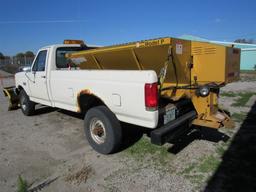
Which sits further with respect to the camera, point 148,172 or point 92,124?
point 92,124

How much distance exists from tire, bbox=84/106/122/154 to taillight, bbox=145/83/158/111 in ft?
2.93

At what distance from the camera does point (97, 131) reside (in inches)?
174

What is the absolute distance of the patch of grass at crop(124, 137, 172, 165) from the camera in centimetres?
407

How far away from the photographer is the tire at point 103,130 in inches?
158

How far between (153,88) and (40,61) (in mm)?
4012

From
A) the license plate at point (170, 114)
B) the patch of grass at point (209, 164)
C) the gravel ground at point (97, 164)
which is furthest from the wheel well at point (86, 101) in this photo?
the patch of grass at point (209, 164)

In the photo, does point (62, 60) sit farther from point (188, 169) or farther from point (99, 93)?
point (188, 169)

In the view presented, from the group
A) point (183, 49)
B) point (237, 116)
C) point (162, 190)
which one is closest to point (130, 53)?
point (183, 49)

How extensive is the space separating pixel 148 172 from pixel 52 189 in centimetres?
145

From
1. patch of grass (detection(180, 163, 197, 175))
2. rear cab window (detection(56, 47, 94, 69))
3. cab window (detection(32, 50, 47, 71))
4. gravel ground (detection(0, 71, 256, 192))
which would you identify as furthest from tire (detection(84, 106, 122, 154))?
cab window (detection(32, 50, 47, 71))

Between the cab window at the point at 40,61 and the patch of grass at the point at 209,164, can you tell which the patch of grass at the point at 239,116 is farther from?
the cab window at the point at 40,61

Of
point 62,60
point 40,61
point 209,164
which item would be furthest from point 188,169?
point 40,61

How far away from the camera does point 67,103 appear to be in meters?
5.16

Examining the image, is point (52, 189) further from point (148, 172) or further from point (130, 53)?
point (130, 53)
